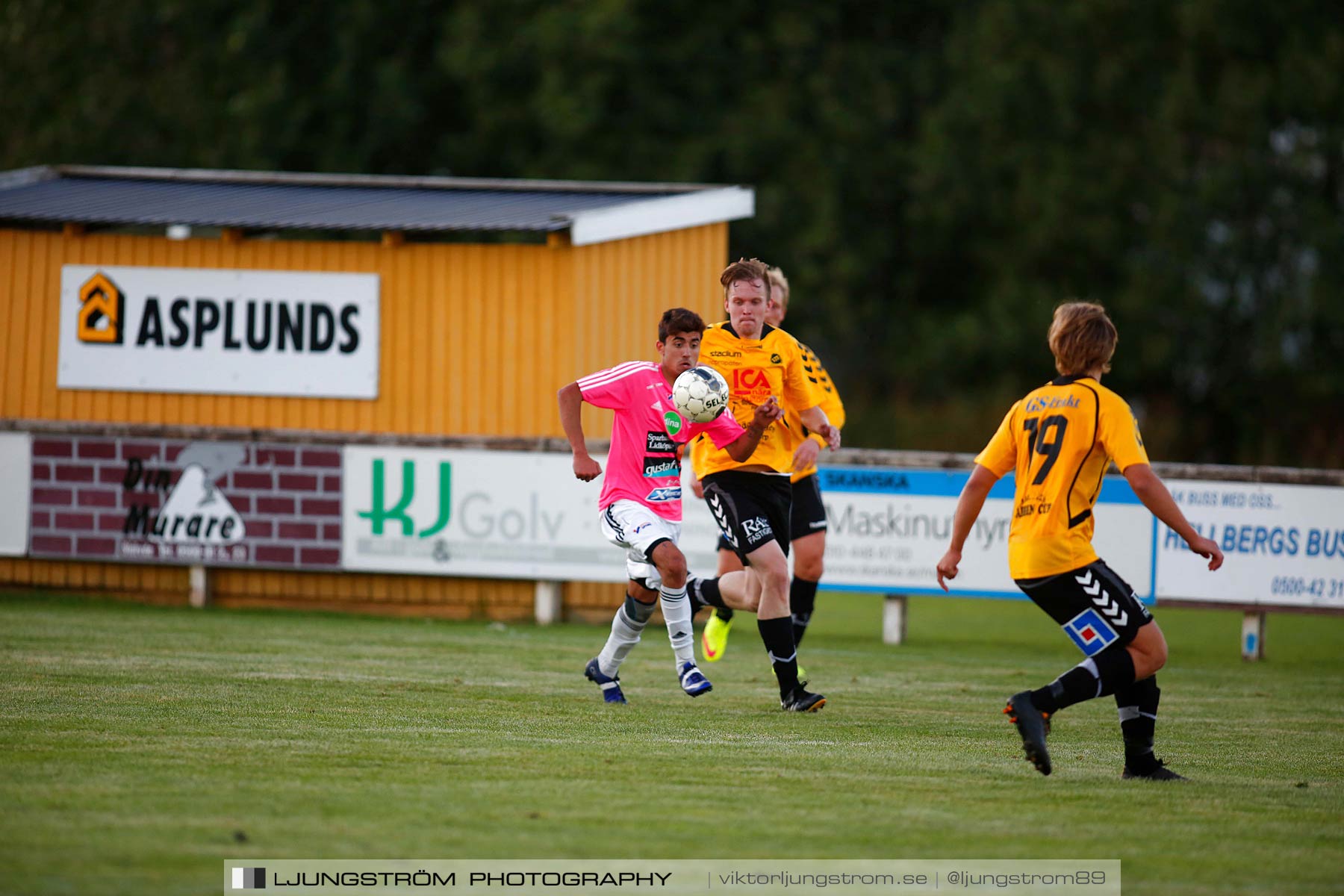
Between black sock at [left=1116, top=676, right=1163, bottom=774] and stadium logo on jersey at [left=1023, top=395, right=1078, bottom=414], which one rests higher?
stadium logo on jersey at [left=1023, top=395, right=1078, bottom=414]

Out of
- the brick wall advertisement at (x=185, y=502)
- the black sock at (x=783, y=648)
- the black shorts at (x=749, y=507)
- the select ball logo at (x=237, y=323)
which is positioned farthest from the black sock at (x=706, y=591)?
the select ball logo at (x=237, y=323)

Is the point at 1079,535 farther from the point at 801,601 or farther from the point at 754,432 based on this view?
the point at 801,601

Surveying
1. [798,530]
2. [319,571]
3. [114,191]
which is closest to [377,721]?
[798,530]

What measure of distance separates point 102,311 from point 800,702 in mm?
8673

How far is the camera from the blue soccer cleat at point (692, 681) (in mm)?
8141

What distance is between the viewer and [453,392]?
1423 cm

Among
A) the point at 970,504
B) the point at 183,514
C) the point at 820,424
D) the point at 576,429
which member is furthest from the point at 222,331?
the point at 970,504

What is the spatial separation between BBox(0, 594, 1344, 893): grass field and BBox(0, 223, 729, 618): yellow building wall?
324 cm

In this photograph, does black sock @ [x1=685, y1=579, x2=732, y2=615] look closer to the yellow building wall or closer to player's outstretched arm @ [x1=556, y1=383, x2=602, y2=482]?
player's outstretched arm @ [x1=556, y1=383, x2=602, y2=482]

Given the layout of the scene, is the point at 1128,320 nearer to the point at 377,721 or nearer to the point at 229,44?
the point at 229,44

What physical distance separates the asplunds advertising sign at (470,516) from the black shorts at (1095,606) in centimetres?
723

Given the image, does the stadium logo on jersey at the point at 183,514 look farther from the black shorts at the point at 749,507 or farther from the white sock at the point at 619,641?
the black shorts at the point at 749,507

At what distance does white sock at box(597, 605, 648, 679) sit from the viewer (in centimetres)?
825

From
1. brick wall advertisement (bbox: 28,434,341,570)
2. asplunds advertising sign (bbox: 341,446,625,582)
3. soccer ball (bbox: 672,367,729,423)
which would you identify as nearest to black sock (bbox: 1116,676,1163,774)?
soccer ball (bbox: 672,367,729,423)
